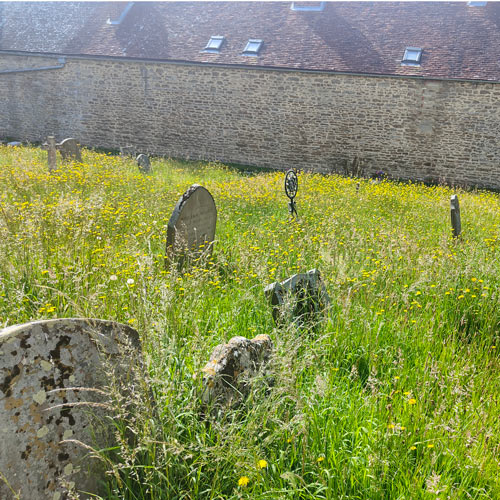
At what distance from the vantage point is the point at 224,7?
1873 centimetres

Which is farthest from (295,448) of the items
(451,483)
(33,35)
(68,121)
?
(33,35)

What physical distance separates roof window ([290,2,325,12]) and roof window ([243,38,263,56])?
2.64m

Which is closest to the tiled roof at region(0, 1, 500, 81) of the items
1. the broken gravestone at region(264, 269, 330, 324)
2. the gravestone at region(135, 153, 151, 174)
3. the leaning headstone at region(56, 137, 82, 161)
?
the gravestone at region(135, 153, 151, 174)

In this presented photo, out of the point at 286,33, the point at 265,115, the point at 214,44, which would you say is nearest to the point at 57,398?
the point at 265,115

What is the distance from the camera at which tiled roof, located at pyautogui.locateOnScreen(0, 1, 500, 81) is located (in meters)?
15.2

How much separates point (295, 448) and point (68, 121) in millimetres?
19684

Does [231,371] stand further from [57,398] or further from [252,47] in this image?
[252,47]

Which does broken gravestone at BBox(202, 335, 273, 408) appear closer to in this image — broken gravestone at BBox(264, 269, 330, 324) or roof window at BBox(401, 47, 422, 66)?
broken gravestone at BBox(264, 269, 330, 324)

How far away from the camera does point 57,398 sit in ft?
6.03

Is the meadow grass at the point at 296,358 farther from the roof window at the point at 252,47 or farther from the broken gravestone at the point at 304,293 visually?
the roof window at the point at 252,47

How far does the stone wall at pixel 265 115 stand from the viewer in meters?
15.1

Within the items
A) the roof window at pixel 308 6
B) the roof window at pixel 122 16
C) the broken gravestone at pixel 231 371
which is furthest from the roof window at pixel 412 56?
the broken gravestone at pixel 231 371

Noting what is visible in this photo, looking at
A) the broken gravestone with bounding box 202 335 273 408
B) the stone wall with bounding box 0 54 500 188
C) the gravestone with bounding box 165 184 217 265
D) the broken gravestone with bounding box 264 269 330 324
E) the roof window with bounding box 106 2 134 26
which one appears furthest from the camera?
the roof window with bounding box 106 2 134 26

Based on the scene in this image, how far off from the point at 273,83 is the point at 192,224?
12.7 meters
